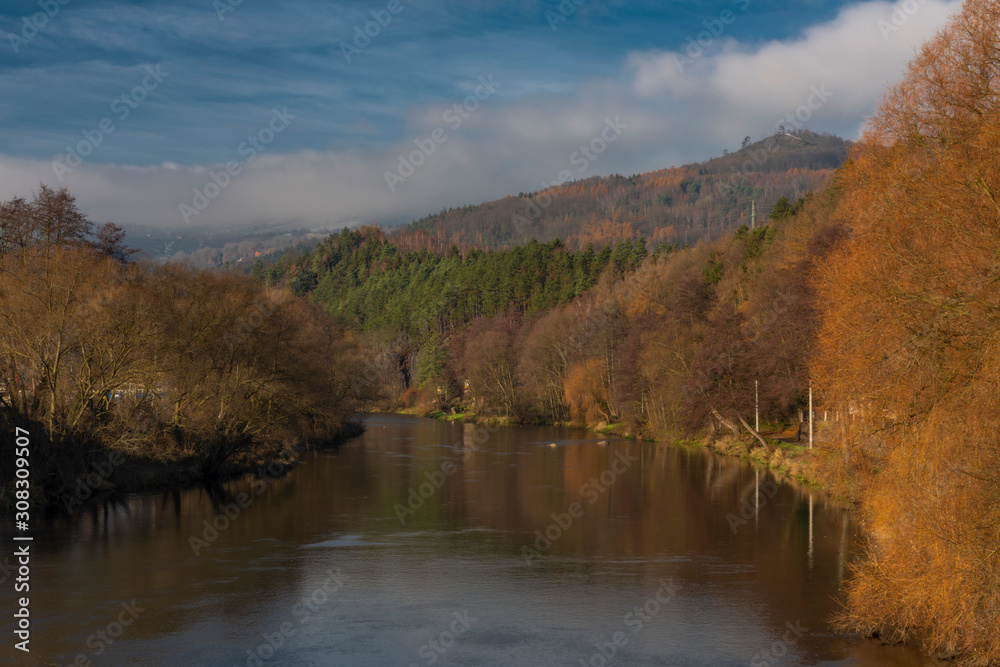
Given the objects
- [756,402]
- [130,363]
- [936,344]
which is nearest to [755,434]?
[756,402]

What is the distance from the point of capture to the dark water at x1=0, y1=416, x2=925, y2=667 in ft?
59.1

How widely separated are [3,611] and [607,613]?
1523 centimetres

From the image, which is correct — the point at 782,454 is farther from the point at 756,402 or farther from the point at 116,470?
the point at 116,470

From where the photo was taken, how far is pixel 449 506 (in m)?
36.8

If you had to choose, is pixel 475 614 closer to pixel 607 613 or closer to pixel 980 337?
pixel 607 613

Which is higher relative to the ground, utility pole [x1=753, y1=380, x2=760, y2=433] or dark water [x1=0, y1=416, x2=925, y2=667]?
utility pole [x1=753, y1=380, x2=760, y2=433]

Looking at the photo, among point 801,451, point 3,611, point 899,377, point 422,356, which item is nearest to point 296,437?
point 801,451

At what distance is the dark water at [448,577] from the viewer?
18000mm

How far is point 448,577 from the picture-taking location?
24219mm

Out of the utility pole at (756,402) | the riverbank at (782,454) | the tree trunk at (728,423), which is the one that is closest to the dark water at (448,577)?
the riverbank at (782,454)

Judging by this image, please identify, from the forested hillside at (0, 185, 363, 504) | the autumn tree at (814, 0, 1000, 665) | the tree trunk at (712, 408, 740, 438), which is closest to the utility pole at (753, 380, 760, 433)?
the tree trunk at (712, 408, 740, 438)

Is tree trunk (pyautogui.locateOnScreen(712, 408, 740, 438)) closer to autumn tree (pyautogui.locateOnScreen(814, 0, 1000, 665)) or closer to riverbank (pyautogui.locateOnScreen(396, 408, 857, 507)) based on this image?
riverbank (pyautogui.locateOnScreen(396, 408, 857, 507))

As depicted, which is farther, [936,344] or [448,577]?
[448,577]

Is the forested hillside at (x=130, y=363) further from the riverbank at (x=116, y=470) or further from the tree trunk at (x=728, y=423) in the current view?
the tree trunk at (x=728, y=423)
